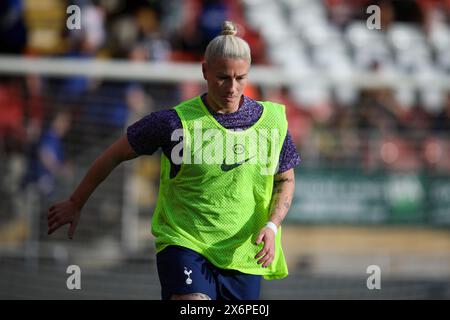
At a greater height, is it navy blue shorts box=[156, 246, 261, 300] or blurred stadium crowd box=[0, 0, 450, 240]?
blurred stadium crowd box=[0, 0, 450, 240]

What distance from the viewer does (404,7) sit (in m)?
14.2

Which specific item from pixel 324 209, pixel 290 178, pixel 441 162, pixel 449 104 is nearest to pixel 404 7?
pixel 449 104

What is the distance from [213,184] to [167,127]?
364 millimetres

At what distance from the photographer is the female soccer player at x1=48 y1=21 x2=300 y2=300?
506cm

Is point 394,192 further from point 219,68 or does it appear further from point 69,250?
point 219,68

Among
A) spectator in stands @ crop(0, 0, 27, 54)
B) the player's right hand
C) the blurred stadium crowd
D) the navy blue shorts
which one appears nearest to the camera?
the navy blue shorts

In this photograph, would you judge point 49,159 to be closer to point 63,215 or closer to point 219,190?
point 63,215

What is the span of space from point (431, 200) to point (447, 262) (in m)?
0.77

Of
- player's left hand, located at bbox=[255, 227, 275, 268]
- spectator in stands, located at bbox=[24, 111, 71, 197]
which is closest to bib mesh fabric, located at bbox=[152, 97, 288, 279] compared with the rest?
player's left hand, located at bbox=[255, 227, 275, 268]

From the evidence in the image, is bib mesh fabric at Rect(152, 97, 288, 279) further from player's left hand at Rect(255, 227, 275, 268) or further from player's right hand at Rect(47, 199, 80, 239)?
player's right hand at Rect(47, 199, 80, 239)

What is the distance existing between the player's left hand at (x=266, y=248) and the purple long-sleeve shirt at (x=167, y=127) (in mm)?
430

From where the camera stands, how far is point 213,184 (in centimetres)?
509

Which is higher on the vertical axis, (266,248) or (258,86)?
(258,86)

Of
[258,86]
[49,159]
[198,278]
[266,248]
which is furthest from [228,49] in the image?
[49,159]
